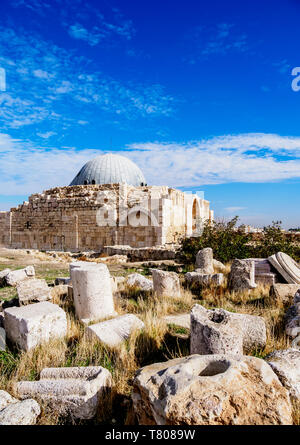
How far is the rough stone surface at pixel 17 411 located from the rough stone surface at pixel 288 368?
1.99 metres

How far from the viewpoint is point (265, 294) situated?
6.02 meters

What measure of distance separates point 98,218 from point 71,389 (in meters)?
14.9

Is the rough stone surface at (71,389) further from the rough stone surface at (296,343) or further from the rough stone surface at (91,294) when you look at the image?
the rough stone surface at (296,343)

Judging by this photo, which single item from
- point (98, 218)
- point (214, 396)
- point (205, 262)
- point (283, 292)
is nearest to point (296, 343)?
point (214, 396)

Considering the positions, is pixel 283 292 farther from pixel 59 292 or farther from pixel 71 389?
pixel 71 389

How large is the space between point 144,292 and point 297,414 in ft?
15.2

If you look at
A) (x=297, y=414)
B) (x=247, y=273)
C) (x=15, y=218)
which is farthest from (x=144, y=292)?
(x=15, y=218)

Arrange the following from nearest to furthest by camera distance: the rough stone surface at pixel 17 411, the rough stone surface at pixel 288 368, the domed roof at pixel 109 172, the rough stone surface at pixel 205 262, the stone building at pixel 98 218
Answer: the rough stone surface at pixel 17 411
the rough stone surface at pixel 288 368
the rough stone surface at pixel 205 262
the stone building at pixel 98 218
the domed roof at pixel 109 172

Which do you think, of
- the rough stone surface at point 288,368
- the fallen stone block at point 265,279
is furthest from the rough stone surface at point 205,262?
the rough stone surface at point 288,368

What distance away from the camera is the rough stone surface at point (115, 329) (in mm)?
3560

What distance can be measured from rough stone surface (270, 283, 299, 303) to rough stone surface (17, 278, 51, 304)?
4.22 m

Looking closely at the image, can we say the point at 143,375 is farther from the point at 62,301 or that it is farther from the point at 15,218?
the point at 15,218

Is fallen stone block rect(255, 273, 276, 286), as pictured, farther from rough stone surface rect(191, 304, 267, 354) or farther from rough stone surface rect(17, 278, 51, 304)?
rough stone surface rect(17, 278, 51, 304)

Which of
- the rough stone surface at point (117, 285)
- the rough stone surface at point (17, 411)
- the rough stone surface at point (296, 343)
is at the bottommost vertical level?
the rough stone surface at point (17, 411)
